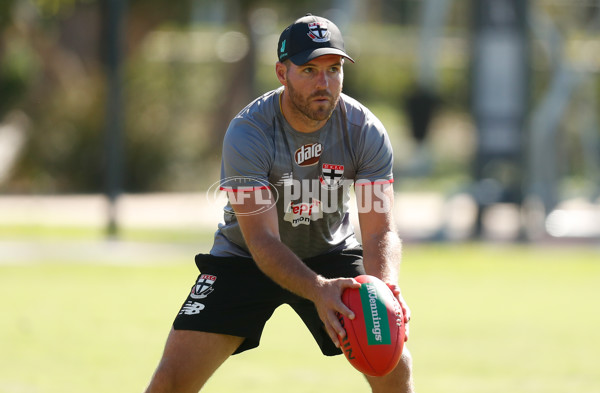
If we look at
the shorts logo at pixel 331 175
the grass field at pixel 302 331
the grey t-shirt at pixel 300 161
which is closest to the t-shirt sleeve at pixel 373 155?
the grey t-shirt at pixel 300 161

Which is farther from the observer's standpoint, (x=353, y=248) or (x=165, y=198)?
(x=165, y=198)

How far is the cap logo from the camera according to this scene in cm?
585

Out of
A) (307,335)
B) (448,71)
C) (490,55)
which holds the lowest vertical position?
(307,335)

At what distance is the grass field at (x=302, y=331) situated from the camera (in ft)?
29.2

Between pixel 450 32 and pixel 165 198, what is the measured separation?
2722cm

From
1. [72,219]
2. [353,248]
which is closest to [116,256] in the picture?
[72,219]

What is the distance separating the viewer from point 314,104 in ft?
19.4

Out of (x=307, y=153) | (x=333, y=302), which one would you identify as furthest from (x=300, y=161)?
(x=333, y=302)

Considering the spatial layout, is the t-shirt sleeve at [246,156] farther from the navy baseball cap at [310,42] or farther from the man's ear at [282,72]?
the navy baseball cap at [310,42]

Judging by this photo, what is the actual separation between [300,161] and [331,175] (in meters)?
0.20

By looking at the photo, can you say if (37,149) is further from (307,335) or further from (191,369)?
(191,369)

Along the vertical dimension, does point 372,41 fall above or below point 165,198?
above

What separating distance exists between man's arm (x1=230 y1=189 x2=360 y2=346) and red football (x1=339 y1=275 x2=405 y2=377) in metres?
0.05

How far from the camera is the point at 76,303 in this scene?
522 inches
